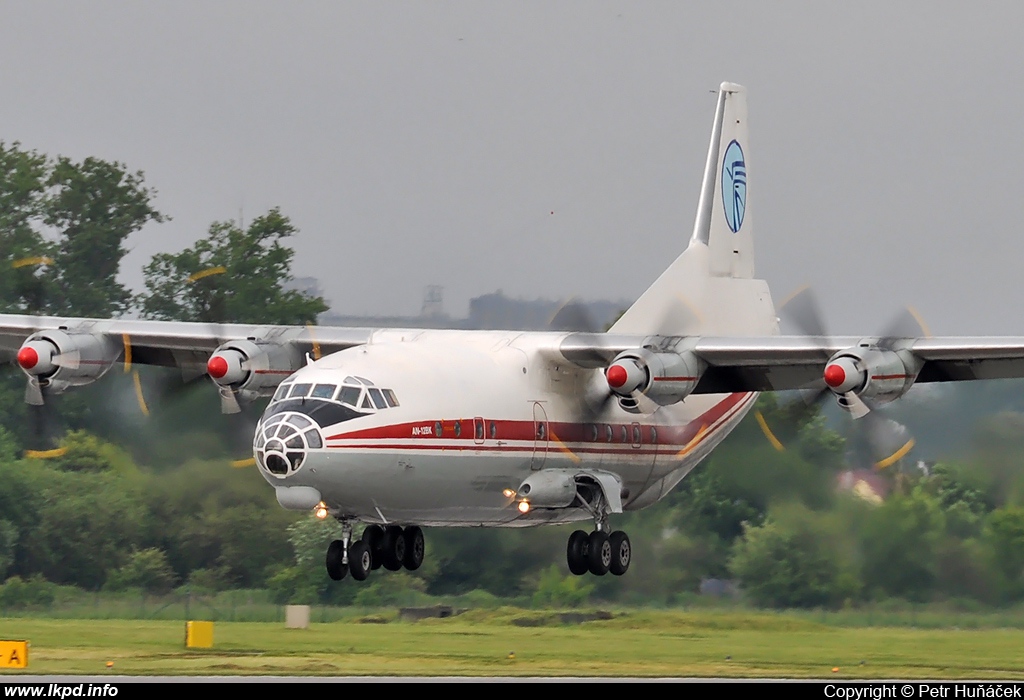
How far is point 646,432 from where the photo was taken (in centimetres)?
2916

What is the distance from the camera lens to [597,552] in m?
27.9

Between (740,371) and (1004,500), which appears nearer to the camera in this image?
(740,371)

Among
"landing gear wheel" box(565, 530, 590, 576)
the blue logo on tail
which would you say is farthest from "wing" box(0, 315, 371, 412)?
the blue logo on tail

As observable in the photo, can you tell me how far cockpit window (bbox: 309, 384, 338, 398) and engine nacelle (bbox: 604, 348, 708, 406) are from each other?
14.2 ft

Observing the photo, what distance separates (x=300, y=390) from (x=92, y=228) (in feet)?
95.2

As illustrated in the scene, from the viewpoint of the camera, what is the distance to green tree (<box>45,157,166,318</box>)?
48.3m

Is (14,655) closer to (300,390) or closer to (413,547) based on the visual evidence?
(413,547)

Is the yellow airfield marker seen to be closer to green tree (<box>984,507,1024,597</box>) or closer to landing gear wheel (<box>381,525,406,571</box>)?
landing gear wheel (<box>381,525,406,571</box>)

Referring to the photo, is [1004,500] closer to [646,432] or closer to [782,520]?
[782,520]

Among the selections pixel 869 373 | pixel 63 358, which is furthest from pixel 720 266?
pixel 63 358

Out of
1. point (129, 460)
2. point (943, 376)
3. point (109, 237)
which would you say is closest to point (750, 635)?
point (943, 376)

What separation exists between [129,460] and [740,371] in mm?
13625

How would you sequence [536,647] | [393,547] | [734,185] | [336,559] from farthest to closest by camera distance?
[734,185], [536,647], [393,547], [336,559]

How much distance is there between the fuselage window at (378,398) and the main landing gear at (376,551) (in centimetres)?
284
